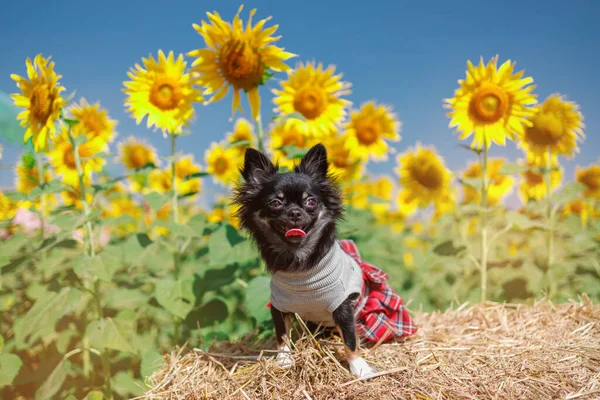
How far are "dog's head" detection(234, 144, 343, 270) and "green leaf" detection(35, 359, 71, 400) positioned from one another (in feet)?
6.69

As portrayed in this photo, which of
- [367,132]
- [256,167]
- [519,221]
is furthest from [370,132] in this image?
[256,167]

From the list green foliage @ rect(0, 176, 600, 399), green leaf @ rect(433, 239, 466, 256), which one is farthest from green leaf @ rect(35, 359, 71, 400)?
green leaf @ rect(433, 239, 466, 256)

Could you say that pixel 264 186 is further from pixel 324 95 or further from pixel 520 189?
pixel 520 189

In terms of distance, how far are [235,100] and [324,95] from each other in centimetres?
102

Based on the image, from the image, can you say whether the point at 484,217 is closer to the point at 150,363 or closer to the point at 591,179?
the point at 591,179

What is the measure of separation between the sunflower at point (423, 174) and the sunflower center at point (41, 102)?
13.2 feet

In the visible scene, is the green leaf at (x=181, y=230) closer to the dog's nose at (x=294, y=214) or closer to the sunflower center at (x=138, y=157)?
the dog's nose at (x=294, y=214)

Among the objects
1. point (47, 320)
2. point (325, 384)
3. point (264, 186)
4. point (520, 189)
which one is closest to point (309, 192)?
point (264, 186)

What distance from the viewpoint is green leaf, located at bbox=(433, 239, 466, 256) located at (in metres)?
4.41

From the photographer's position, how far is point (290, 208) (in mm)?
2539

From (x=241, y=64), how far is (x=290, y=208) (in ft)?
5.58

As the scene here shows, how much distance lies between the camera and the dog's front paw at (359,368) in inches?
106

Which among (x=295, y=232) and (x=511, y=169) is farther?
(x=511, y=169)

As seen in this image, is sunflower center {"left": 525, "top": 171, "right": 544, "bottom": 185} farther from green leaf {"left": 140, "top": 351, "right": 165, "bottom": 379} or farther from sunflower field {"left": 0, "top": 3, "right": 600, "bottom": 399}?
green leaf {"left": 140, "top": 351, "right": 165, "bottom": 379}
